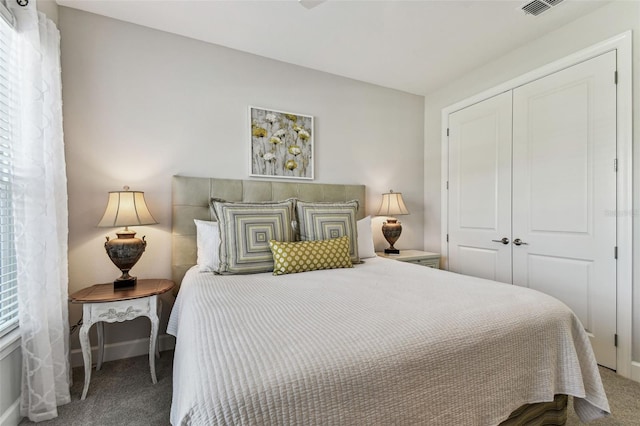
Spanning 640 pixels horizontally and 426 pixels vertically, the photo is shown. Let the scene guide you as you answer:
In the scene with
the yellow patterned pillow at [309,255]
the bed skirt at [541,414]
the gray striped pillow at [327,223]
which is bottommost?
the bed skirt at [541,414]

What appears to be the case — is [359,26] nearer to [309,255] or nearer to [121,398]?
[309,255]

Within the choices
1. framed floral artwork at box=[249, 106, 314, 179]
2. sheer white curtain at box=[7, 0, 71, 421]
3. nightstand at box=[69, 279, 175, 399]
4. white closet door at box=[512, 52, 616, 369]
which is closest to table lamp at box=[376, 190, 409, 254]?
framed floral artwork at box=[249, 106, 314, 179]

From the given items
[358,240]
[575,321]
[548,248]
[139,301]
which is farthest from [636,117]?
[139,301]

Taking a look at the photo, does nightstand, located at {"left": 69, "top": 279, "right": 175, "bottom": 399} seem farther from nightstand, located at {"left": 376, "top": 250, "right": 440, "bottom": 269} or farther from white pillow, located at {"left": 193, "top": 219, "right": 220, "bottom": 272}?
nightstand, located at {"left": 376, "top": 250, "right": 440, "bottom": 269}

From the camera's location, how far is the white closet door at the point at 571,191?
2113mm

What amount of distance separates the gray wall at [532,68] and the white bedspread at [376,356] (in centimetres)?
147

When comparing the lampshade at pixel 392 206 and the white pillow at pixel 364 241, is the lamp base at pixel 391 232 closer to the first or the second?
the lampshade at pixel 392 206

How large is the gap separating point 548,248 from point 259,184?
8.52 feet

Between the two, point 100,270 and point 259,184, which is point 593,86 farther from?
point 100,270

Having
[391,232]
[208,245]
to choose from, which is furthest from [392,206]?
[208,245]

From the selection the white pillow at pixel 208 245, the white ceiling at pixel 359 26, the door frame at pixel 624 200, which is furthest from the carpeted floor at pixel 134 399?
the white ceiling at pixel 359 26

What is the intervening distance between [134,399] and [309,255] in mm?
1372

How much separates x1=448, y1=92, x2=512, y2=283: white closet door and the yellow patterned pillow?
1.66 m

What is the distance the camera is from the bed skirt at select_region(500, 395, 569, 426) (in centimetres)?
119
